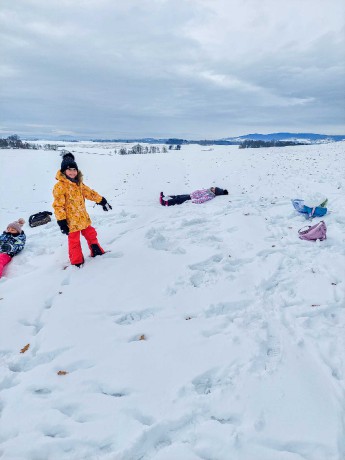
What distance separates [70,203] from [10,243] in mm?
2066

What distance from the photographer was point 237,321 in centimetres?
420

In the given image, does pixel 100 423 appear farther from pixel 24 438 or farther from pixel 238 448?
pixel 238 448

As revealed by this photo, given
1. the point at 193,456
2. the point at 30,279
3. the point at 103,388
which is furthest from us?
the point at 30,279

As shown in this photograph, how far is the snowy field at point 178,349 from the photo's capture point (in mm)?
2705

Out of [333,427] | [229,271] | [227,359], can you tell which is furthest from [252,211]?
[333,427]

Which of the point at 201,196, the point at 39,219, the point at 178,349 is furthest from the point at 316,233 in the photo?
the point at 39,219

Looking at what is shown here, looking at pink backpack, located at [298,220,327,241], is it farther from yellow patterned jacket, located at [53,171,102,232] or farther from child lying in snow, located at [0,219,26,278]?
child lying in snow, located at [0,219,26,278]

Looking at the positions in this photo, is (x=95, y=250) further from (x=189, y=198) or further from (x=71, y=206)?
(x=189, y=198)

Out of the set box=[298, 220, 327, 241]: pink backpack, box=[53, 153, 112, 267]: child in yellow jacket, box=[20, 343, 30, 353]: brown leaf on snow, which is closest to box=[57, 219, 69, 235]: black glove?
box=[53, 153, 112, 267]: child in yellow jacket

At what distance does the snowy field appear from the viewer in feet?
8.87

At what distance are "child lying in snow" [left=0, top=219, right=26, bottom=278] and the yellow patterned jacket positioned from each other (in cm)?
172

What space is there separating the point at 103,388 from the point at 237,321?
195cm

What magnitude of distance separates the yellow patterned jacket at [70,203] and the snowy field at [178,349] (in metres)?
0.86

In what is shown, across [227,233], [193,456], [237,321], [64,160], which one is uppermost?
[64,160]
